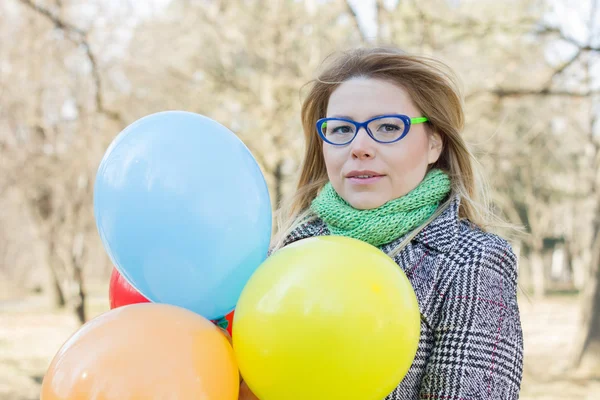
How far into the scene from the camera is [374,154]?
1.77 meters

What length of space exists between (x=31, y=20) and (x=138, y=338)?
251 inches

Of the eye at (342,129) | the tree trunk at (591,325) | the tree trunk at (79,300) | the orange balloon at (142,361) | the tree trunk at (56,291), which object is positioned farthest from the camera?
the tree trunk at (56,291)

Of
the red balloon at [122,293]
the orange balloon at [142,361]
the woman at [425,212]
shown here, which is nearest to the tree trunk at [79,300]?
the red balloon at [122,293]

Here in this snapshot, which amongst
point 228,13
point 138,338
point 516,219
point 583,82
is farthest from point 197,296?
point 516,219

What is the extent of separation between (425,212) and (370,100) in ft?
1.22

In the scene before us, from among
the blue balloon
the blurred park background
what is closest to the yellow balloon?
the blue balloon

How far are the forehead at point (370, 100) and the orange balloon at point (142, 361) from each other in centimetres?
80

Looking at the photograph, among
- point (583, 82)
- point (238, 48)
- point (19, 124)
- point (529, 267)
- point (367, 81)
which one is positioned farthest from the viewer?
point (529, 267)

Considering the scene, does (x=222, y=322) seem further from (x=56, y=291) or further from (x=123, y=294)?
(x=56, y=291)

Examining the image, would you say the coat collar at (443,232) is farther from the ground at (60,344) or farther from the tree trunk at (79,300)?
the tree trunk at (79,300)

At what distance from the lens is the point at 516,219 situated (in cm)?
2095

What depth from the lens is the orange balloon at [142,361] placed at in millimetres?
1225

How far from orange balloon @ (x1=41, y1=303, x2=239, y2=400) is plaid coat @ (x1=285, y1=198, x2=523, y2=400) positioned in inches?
22.0

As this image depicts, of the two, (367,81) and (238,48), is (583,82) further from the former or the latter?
(367,81)
